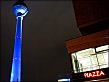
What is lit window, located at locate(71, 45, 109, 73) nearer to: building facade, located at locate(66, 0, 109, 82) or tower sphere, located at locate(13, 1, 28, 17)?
building facade, located at locate(66, 0, 109, 82)

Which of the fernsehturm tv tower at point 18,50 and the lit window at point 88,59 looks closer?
the lit window at point 88,59

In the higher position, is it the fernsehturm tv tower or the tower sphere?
the tower sphere

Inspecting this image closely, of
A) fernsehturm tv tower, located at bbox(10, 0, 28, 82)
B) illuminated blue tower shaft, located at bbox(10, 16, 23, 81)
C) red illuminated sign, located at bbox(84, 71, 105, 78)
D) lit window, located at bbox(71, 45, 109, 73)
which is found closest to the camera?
red illuminated sign, located at bbox(84, 71, 105, 78)

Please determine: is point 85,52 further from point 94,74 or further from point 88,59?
point 94,74

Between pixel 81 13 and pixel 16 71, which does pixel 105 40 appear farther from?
pixel 16 71

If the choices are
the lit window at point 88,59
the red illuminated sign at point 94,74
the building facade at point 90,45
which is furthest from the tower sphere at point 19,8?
the red illuminated sign at point 94,74

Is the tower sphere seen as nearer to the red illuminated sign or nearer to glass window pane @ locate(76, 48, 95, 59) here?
glass window pane @ locate(76, 48, 95, 59)

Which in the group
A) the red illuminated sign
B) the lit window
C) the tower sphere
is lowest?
the red illuminated sign

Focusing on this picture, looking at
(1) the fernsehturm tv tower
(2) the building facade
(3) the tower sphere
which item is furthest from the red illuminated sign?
(3) the tower sphere

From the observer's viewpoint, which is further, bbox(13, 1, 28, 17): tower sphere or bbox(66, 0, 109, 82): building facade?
bbox(13, 1, 28, 17): tower sphere

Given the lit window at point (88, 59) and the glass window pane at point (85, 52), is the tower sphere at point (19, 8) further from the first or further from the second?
the glass window pane at point (85, 52)

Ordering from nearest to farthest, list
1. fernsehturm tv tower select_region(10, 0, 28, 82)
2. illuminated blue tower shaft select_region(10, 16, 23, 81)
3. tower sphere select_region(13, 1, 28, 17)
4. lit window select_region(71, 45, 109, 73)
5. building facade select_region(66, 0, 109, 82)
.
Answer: building facade select_region(66, 0, 109, 82), lit window select_region(71, 45, 109, 73), illuminated blue tower shaft select_region(10, 16, 23, 81), fernsehturm tv tower select_region(10, 0, 28, 82), tower sphere select_region(13, 1, 28, 17)

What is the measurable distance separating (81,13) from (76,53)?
8.05 m

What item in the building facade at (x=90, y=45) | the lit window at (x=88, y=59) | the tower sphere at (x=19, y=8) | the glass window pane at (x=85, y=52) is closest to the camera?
the building facade at (x=90, y=45)
